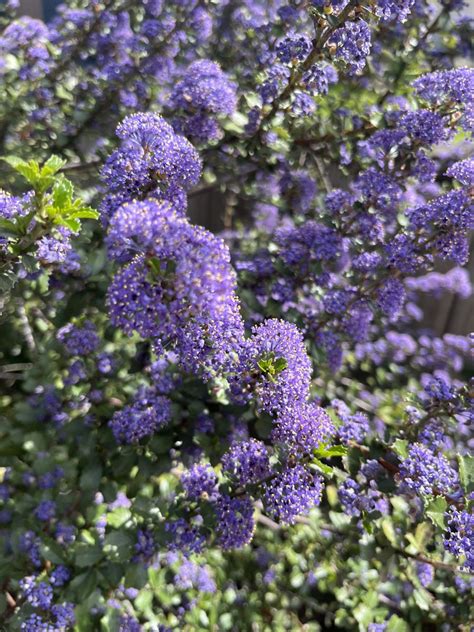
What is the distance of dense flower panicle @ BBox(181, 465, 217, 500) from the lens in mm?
1745

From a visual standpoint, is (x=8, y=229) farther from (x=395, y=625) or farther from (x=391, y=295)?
(x=395, y=625)

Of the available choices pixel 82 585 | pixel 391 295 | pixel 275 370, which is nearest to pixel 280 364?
pixel 275 370

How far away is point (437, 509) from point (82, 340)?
1425mm

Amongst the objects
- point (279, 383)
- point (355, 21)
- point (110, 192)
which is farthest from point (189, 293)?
point (355, 21)

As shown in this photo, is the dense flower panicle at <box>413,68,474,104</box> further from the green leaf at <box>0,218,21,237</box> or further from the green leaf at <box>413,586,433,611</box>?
the green leaf at <box>413,586,433,611</box>

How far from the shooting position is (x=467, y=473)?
5.38 ft

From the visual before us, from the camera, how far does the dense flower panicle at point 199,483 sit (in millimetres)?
1745

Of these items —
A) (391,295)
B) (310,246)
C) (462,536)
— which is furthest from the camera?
(310,246)

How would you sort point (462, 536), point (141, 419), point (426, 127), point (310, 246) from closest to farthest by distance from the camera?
point (462, 536), point (141, 419), point (426, 127), point (310, 246)

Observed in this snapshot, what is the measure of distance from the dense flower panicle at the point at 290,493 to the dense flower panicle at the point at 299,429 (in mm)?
65

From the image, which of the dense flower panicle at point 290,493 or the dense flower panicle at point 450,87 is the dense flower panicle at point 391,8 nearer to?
the dense flower panicle at point 450,87

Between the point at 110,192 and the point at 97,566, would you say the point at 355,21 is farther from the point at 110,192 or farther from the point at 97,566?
the point at 97,566

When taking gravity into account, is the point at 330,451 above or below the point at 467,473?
above

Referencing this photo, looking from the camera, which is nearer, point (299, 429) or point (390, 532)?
point (299, 429)
